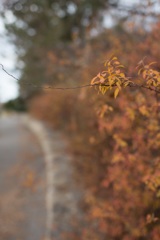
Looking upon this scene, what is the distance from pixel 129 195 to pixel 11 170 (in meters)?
6.38

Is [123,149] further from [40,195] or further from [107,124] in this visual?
[40,195]

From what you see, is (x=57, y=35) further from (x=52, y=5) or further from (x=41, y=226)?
(x=41, y=226)

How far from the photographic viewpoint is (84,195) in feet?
27.3

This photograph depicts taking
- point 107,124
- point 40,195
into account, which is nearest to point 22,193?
point 40,195

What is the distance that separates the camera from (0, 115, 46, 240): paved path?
7.45m

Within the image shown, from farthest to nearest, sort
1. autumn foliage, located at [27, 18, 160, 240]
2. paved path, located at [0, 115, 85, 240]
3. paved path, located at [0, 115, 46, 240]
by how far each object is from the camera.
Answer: paved path, located at [0, 115, 46, 240]
paved path, located at [0, 115, 85, 240]
autumn foliage, located at [27, 18, 160, 240]

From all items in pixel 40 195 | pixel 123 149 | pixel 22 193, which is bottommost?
pixel 123 149

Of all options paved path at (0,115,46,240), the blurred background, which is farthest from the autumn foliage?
paved path at (0,115,46,240)

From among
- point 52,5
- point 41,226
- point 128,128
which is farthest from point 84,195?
point 52,5

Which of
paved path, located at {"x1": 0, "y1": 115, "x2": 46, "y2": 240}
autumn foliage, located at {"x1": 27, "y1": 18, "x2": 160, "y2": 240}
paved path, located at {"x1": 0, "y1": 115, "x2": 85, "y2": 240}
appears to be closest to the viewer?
autumn foliage, located at {"x1": 27, "y1": 18, "x2": 160, "y2": 240}

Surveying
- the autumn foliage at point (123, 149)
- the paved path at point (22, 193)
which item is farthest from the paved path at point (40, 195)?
the autumn foliage at point (123, 149)

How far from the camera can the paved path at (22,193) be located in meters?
7.45

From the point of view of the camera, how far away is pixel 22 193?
9.65 meters

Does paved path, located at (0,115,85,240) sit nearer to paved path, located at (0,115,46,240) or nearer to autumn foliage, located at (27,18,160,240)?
paved path, located at (0,115,46,240)
